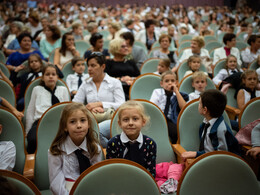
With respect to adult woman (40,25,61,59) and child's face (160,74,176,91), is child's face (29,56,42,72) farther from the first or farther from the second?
adult woman (40,25,61,59)

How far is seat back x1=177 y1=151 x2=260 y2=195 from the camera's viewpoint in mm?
1256

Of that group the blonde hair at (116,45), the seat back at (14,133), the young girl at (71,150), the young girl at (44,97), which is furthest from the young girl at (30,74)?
the young girl at (71,150)

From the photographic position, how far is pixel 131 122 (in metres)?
1.62

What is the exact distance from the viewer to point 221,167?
1273 mm

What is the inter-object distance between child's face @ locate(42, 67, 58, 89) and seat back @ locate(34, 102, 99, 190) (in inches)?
26.8

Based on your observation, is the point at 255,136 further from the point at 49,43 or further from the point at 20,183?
the point at 49,43

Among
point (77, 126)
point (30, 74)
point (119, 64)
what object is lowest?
point (77, 126)

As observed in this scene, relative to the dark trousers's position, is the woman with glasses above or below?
above

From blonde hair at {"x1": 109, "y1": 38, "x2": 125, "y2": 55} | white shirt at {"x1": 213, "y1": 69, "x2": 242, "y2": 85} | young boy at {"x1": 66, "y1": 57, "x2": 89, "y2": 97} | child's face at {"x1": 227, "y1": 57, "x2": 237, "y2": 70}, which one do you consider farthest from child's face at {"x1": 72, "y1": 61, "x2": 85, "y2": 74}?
child's face at {"x1": 227, "y1": 57, "x2": 237, "y2": 70}

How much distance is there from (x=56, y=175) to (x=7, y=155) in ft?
1.25

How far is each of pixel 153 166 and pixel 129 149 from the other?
18 centimetres

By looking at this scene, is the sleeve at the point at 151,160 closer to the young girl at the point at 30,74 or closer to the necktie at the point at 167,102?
the necktie at the point at 167,102

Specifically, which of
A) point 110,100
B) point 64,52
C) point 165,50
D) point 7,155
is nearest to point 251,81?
point 110,100

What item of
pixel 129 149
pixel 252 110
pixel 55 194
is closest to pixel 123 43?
pixel 252 110
